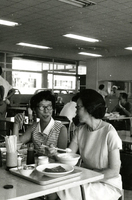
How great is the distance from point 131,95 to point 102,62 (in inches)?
89.9

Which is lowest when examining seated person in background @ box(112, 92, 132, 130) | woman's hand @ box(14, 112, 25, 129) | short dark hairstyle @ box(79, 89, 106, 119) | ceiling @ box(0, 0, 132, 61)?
seated person in background @ box(112, 92, 132, 130)

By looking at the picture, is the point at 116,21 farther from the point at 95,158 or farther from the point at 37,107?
the point at 95,158

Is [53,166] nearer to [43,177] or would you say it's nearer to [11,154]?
[43,177]

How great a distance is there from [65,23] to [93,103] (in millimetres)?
5017

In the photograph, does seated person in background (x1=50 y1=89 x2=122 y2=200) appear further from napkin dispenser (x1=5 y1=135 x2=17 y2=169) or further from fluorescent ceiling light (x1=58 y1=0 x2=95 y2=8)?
fluorescent ceiling light (x1=58 y1=0 x2=95 y2=8)

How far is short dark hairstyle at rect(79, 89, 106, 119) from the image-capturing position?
2205 millimetres

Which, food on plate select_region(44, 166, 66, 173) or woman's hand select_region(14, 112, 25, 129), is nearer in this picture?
food on plate select_region(44, 166, 66, 173)

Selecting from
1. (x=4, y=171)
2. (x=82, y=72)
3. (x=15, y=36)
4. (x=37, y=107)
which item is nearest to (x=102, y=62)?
(x=82, y=72)

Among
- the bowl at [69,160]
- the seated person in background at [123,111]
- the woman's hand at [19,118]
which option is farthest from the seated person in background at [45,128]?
the seated person in background at [123,111]

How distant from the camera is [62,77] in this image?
47.1 ft

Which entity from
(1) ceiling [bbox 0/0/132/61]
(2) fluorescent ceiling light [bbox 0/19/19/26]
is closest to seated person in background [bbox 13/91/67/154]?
(1) ceiling [bbox 0/0/132/61]

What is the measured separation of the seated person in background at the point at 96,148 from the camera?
1995 mm

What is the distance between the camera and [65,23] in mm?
6852

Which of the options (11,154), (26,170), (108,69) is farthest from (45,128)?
(108,69)
